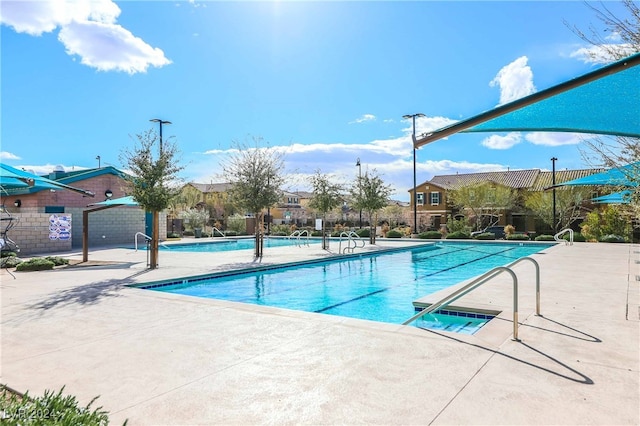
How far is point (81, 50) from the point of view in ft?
40.9

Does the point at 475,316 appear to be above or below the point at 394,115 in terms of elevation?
below

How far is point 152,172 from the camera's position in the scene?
12133 mm

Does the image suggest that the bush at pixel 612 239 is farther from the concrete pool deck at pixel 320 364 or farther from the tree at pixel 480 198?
the concrete pool deck at pixel 320 364

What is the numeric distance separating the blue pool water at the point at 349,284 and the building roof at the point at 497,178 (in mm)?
29141

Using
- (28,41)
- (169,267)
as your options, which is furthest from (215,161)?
(28,41)

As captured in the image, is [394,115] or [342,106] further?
[394,115]

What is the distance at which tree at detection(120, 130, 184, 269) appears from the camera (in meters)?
12.1

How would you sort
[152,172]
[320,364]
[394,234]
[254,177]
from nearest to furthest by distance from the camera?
1. [320,364]
2. [152,172]
3. [254,177]
4. [394,234]

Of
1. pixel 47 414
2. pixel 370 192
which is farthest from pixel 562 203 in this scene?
pixel 47 414

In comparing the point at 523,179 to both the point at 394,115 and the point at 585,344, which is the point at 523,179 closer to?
the point at 394,115

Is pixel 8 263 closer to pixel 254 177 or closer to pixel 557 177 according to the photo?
pixel 254 177

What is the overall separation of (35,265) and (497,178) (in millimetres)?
46506

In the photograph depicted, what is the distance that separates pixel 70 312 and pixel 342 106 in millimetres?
13399

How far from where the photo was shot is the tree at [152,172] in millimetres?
12102
